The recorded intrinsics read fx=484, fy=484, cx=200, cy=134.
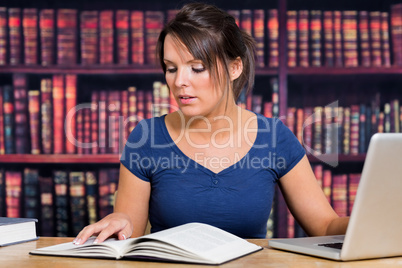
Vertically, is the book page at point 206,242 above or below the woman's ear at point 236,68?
below

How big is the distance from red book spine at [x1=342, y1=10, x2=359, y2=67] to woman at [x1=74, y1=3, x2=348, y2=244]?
3.24 feet

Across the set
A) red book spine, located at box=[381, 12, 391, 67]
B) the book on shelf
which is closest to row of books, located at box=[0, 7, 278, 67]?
red book spine, located at box=[381, 12, 391, 67]

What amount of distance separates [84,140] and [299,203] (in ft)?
4.10

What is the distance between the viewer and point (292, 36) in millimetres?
2309

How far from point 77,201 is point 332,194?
1.24 meters

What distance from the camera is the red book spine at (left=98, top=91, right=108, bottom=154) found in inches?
90.3

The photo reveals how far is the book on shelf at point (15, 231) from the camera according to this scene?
1.00 m

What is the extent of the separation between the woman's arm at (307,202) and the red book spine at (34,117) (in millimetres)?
1319

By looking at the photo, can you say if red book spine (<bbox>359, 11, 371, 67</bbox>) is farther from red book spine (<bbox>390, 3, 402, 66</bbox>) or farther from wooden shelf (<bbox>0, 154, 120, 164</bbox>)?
wooden shelf (<bbox>0, 154, 120, 164</bbox>)

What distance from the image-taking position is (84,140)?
229 centimetres

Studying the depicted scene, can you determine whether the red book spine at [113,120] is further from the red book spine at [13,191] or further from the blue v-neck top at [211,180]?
the blue v-neck top at [211,180]

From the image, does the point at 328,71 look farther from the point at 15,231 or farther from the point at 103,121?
the point at 15,231

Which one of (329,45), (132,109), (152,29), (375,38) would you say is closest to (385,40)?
(375,38)

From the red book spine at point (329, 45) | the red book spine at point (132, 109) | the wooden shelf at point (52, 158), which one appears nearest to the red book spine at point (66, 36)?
the red book spine at point (132, 109)
